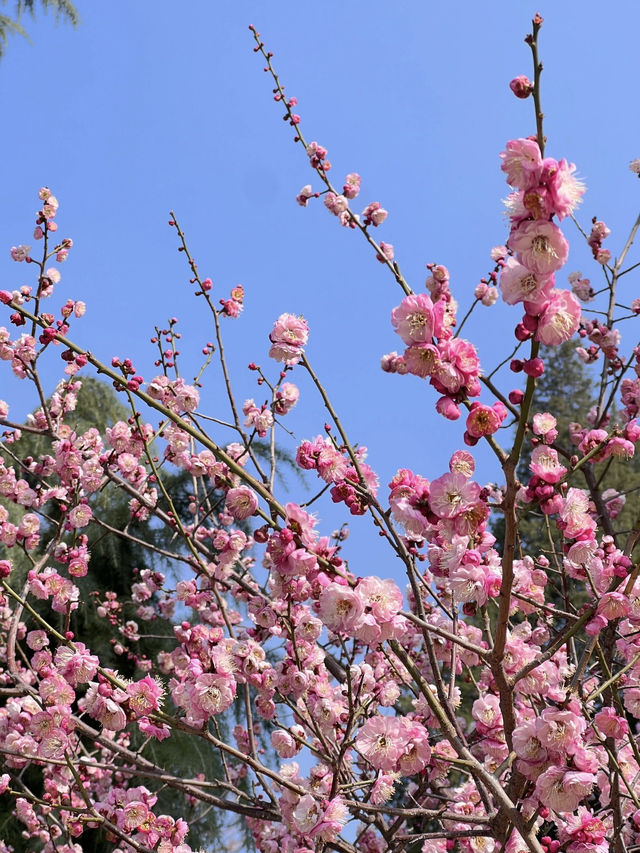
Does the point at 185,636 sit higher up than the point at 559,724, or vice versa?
the point at 185,636

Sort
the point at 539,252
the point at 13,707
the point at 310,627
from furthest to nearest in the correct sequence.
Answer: the point at 13,707 < the point at 310,627 < the point at 539,252

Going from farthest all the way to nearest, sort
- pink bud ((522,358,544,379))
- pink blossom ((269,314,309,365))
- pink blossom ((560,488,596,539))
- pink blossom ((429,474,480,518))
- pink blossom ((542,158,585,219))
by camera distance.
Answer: pink blossom ((269,314,309,365)), pink blossom ((560,488,596,539)), pink blossom ((429,474,480,518)), pink bud ((522,358,544,379)), pink blossom ((542,158,585,219))

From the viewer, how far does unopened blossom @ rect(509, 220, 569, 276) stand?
1170 mm

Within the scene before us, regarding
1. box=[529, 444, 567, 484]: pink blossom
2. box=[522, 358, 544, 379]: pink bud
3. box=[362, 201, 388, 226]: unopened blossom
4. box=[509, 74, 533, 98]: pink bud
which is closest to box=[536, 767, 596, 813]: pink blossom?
box=[529, 444, 567, 484]: pink blossom

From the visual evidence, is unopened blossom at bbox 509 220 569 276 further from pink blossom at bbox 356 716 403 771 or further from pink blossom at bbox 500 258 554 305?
pink blossom at bbox 356 716 403 771

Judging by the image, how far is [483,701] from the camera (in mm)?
2330

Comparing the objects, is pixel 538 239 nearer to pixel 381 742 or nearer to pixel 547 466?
pixel 547 466

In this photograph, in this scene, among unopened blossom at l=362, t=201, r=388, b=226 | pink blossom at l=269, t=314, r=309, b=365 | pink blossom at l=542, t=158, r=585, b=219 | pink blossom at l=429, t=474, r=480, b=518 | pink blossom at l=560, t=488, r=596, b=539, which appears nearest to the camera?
pink blossom at l=542, t=158, r=585, b=219

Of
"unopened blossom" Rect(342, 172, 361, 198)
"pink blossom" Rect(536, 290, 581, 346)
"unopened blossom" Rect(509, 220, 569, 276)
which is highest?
"unopened blossom" Rect(342, 172, 361, 198)

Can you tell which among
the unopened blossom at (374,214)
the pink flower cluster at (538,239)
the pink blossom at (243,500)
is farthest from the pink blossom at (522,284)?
the unopened blossom at (374,214)

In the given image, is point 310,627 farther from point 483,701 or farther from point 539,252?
point 539,252

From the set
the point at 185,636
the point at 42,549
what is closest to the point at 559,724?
the point at 185,636

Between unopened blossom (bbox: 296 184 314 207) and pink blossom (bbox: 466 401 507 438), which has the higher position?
unopened blossom (bbox: 296 184 314 207)

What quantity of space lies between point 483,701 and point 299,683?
566 millimetres
